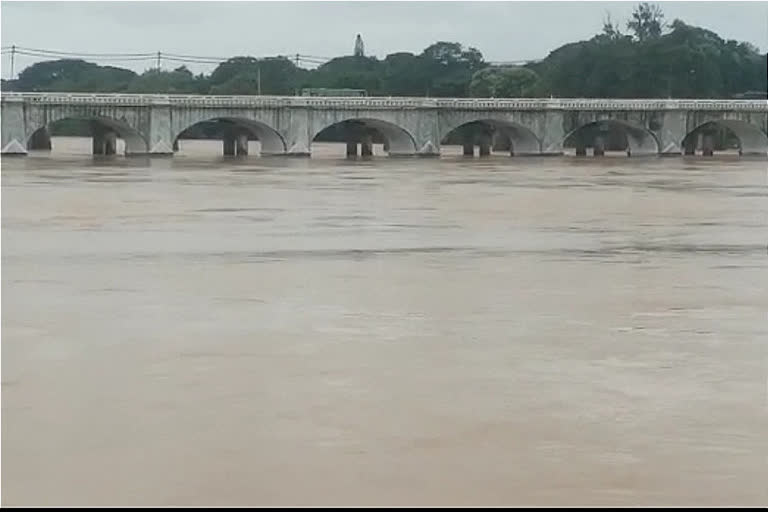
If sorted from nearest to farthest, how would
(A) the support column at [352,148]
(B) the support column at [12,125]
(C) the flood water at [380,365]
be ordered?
(C) the flood water at [380,365], (B) the support column at [12,125], (A) the support column at [352,148]

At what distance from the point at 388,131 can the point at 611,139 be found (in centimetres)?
1559

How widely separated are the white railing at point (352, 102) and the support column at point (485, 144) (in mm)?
4829

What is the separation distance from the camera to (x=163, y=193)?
23.1 m

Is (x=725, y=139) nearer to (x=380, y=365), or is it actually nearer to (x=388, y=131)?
(x=388, y=131)

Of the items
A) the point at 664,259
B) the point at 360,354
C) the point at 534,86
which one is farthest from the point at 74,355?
the point at 534,86

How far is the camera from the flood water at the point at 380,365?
16.3 ft

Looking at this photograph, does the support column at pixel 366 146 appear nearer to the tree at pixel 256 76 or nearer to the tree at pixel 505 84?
the tree at pixel 505 84

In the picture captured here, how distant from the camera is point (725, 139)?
202ft

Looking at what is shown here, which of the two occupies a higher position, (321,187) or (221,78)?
(221,78)

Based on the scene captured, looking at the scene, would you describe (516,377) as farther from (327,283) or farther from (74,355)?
(327,283)

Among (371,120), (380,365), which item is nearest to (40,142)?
(371,120)

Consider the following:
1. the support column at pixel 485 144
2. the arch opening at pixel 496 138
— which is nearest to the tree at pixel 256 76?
the arch opening at pixel 496 138

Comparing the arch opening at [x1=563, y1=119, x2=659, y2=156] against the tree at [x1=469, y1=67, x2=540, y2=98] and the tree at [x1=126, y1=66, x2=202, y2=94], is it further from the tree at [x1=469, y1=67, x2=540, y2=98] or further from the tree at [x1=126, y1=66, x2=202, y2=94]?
the tree at [x1=126, y1=66, x2=202, y2=94]

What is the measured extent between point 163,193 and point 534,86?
1718 inches
